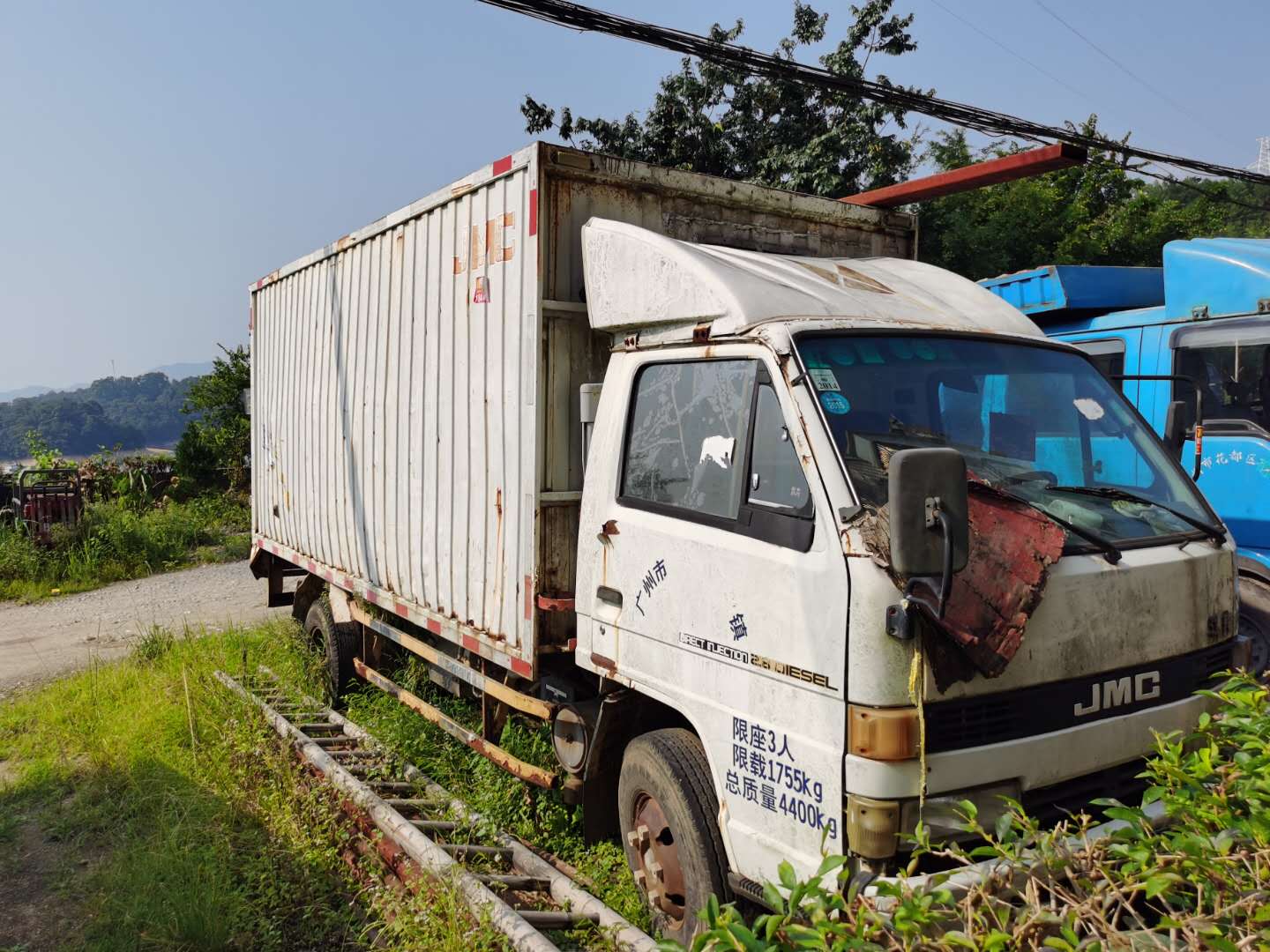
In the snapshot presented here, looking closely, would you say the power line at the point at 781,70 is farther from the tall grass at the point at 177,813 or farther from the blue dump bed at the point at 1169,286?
the tall grass at the point at 177,813

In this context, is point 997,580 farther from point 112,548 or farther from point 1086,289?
point 112,548

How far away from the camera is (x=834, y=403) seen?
10.3 feet

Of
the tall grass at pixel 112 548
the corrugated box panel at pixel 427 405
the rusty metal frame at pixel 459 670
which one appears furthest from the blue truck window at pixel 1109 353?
the tall grass at pixel 112 548

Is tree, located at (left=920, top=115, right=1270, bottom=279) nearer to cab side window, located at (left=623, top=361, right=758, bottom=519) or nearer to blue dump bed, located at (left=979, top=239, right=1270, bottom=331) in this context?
blue dump bed, located at (left=979, top=239, right=1270, bottom=331)

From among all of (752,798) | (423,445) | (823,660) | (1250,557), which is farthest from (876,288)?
(1250,557)

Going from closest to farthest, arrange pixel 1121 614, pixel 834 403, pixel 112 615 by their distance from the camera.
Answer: pixel 1121 614 → pixel 834 403 → pixel 112 615

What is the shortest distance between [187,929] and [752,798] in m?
2.62

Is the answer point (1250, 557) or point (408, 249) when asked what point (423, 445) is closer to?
point (408, 249)

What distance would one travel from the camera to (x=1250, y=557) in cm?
573

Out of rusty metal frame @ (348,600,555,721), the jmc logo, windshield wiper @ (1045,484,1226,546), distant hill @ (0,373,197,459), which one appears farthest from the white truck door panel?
distant hill @ (0,373,197,459)

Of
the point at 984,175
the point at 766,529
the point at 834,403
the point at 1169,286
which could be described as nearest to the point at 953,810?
the point at 766,529

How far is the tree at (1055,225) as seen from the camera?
16234 millimetres

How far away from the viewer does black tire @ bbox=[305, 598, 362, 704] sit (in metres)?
7.05

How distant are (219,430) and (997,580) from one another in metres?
19.3
